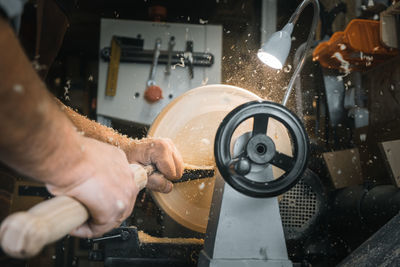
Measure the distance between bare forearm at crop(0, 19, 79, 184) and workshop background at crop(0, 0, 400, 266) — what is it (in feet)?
2.20

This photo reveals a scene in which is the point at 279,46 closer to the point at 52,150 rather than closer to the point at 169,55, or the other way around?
the point at 52,150

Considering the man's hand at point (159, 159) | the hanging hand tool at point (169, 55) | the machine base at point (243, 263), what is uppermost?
the hanging hand tool at point (169, 55)

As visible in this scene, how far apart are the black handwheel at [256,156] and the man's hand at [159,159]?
34 cm

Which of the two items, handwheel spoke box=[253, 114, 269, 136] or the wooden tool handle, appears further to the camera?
handwheel spoke box=[253, 114, 269, 136]

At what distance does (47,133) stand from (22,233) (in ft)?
0.53

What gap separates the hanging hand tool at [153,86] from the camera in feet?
7.39

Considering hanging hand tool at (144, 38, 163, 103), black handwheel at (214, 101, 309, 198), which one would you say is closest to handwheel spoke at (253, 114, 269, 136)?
black handwheel at (214, 101, 309, 198)

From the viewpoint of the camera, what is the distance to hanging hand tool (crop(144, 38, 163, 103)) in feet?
7.39

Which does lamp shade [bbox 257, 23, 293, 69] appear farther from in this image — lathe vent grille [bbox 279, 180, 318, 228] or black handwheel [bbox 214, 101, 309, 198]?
lathe vent grille [bbox 279, 180, 318, 228]

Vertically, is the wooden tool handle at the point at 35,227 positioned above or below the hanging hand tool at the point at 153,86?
below

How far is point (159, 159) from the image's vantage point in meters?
1.31

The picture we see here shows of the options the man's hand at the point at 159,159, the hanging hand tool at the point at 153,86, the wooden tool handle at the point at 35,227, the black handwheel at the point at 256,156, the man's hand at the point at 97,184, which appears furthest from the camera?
the hanging hand tool at the point at 153,86

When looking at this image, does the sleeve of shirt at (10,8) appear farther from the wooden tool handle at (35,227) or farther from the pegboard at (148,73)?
the pegboard at (148,73)

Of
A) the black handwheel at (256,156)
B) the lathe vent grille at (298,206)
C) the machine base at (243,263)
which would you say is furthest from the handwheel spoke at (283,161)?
the lathe vent grille at (298,206)
